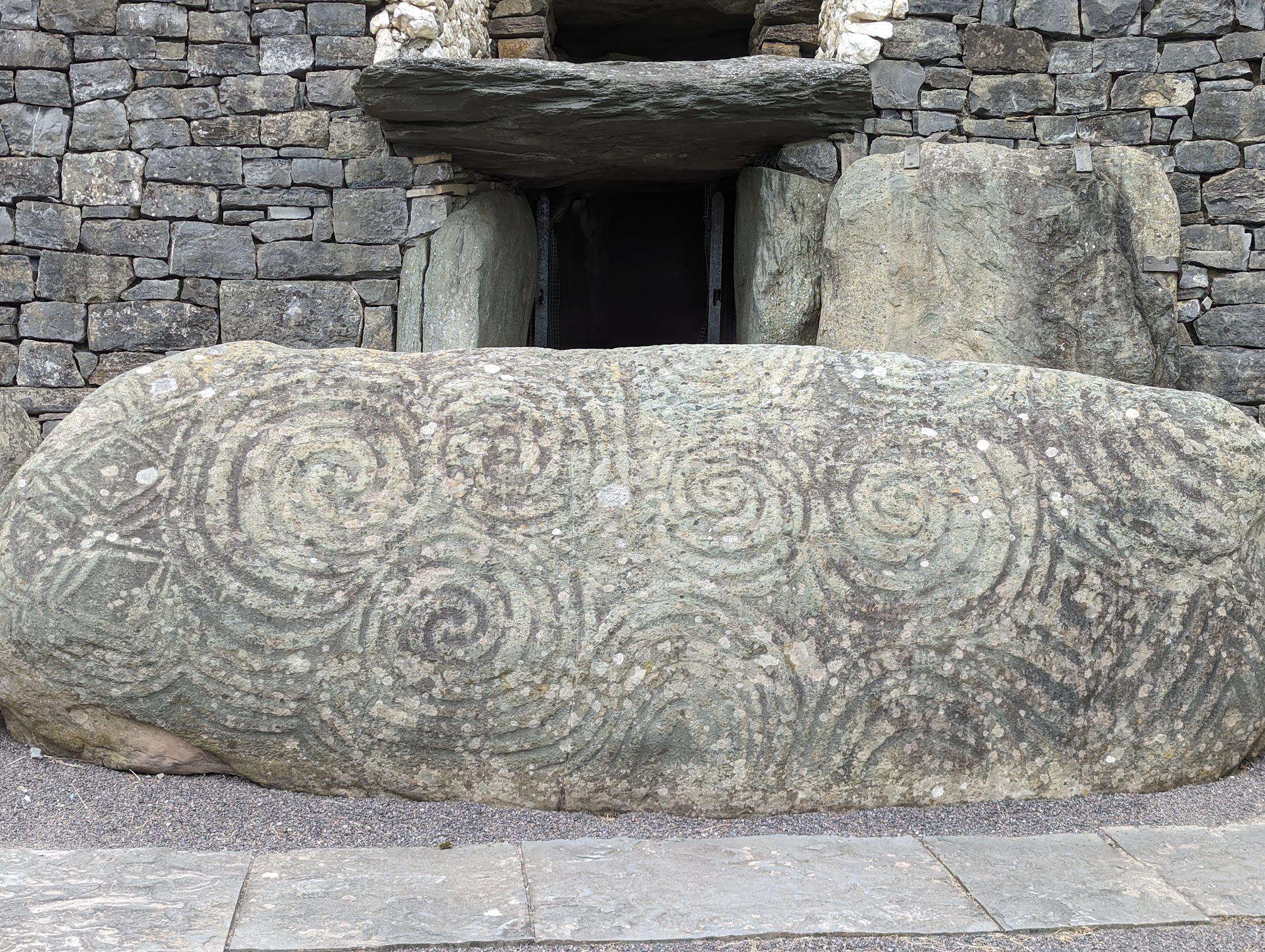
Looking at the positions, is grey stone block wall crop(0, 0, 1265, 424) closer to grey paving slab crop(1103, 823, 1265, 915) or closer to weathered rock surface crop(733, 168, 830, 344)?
weathered rock surface crop(733, 168, 830, 344)

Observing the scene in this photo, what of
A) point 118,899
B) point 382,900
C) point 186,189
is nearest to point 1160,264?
point 186,189

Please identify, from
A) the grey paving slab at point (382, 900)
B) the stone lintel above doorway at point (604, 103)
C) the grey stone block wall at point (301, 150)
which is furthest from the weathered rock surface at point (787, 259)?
the grey paving slab at point (382, 900)

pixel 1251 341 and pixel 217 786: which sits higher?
pixel 1251 341

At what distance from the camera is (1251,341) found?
571cm

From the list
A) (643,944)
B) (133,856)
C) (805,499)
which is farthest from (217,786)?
(805,499)

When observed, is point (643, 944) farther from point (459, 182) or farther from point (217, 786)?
point (459, 182)

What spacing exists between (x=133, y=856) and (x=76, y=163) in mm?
4576

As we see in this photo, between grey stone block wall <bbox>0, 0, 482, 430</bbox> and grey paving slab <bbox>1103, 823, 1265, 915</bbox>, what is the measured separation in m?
4.34

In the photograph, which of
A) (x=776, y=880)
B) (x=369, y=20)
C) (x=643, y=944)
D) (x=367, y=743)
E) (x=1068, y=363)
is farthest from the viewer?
(x=369, y=20)

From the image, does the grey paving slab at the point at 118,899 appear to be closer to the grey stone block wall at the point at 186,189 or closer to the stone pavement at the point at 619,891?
the stone pavement at the point at 619,891

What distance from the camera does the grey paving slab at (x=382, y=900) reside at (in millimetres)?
1870

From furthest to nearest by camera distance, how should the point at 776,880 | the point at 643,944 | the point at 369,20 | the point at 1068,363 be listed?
the point at 369,20 < the point at 1068,363 < the point at 776,880 < the point at 643,944

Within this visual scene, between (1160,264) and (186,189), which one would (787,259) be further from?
(186,189)

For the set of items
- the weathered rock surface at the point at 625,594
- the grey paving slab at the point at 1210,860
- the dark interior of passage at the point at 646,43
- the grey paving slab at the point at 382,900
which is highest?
the dark interior of passage at the point at 646,43
